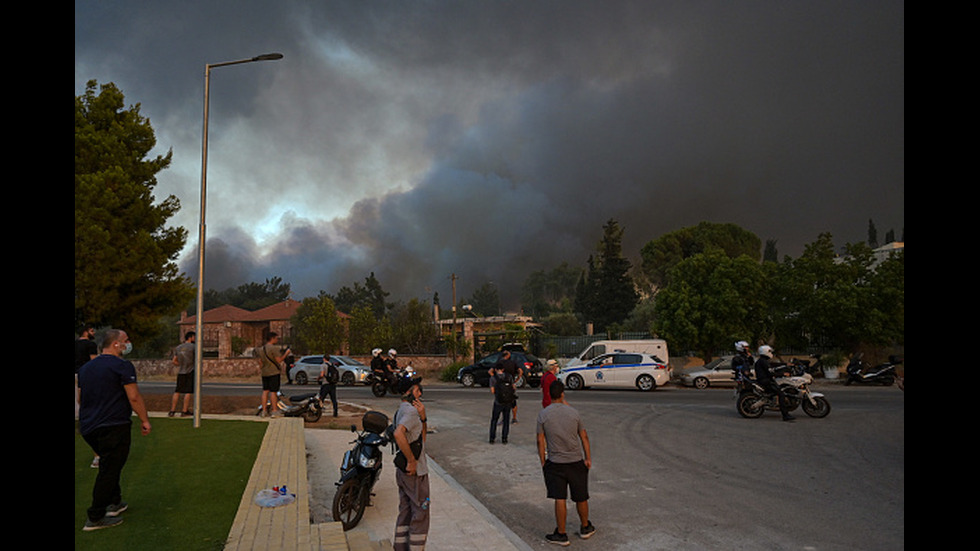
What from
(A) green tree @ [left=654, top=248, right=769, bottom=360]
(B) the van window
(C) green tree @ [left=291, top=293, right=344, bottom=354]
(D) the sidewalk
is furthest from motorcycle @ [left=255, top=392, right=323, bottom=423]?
(C) green tree @ [left=291, top=293, right=344, bottom=354]

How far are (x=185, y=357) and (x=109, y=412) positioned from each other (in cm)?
821

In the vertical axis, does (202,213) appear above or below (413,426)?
above

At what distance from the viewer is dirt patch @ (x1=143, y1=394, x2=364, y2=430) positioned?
14.9 metres

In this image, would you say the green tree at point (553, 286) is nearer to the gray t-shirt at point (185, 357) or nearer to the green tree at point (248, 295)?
the green tree at point (248, 295)

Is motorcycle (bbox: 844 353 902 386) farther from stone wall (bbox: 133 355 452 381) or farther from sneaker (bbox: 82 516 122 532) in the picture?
sneaker (bbox: 82 516 122 532)

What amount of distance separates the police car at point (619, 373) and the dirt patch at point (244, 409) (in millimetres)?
10224

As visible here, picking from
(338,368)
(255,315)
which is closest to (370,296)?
(255,315)

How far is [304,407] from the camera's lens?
47.2 ft

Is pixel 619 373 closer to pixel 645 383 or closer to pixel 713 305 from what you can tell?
pixel 645 383

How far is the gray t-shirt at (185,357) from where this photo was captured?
42.2 feet

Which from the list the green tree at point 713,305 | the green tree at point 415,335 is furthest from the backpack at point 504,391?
the green tree at point 415,335
